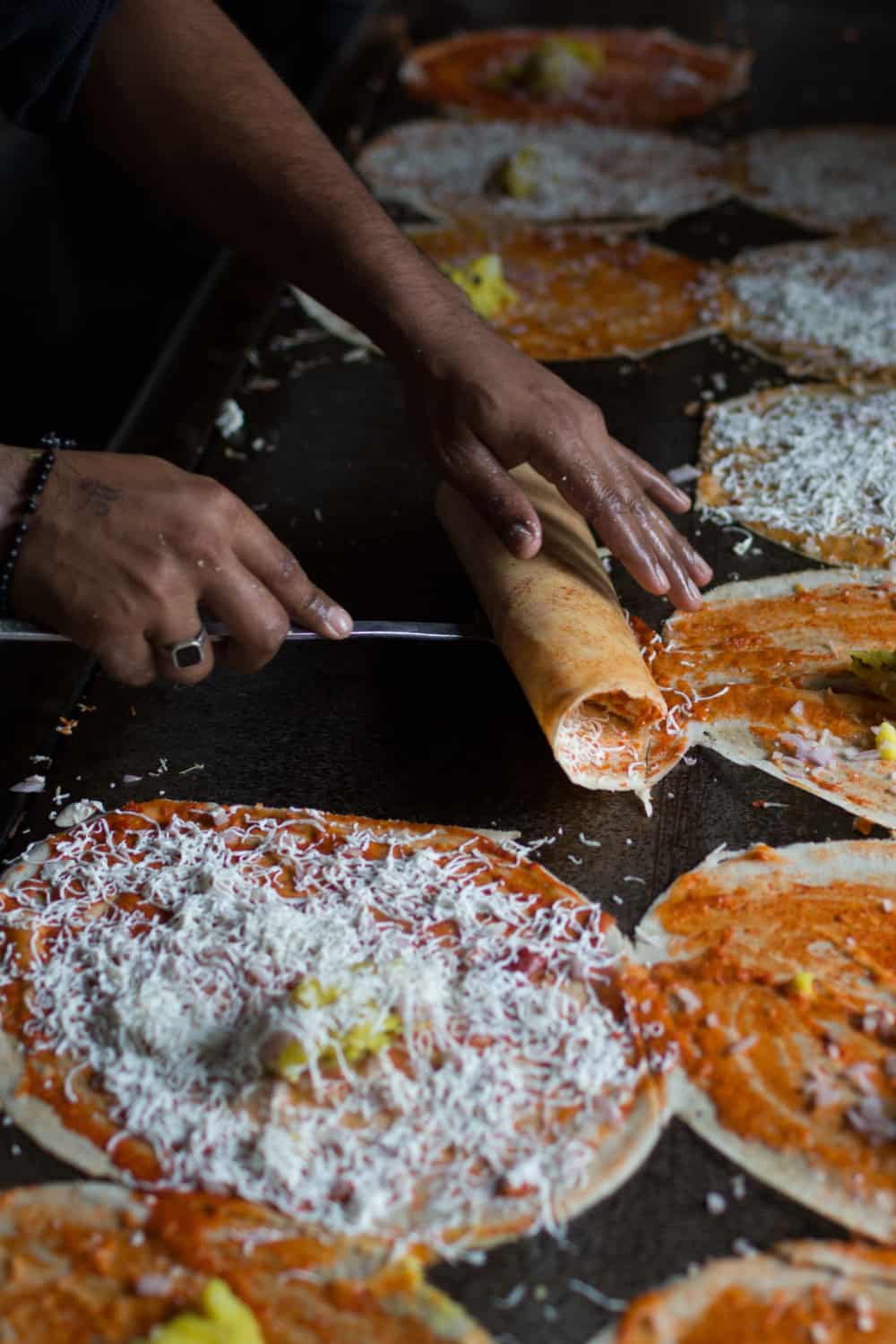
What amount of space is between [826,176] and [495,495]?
292 cm

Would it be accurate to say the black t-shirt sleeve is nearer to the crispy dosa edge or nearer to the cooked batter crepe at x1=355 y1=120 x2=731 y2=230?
the cooked batter crepe at x1=355 y1=120 x2=731 y2=230

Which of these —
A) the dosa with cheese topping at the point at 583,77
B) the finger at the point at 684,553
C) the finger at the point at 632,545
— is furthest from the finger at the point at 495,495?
the dosa with cheese topping at the point at 583,77

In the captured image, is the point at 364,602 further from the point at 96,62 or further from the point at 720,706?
the point at 96,62

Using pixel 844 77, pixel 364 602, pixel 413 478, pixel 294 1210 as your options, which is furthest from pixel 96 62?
pixel 844 77

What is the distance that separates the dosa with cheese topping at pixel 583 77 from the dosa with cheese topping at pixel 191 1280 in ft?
15.4

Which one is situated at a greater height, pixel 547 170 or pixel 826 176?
pixel 547 170

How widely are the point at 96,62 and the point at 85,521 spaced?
1.54 m

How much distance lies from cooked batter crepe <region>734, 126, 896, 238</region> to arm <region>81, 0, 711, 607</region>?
2.12m

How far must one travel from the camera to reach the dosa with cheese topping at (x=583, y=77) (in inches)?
214

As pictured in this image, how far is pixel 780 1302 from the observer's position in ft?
5.14

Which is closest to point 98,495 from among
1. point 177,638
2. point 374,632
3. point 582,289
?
point 177,638

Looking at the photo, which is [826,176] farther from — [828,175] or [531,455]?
[531,455]

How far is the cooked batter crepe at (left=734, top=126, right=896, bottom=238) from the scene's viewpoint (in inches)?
175

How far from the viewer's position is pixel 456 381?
2.55 m
